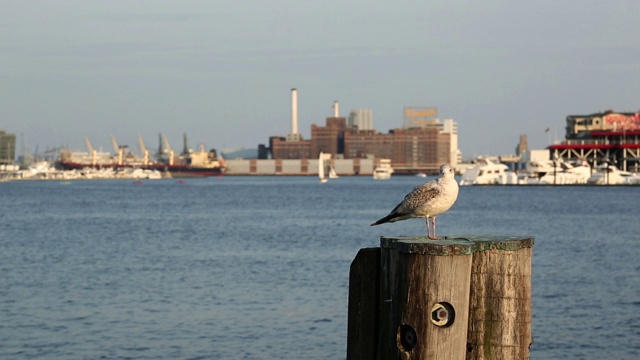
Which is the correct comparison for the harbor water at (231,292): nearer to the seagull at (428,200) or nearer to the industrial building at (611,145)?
the seagull at (428,200)

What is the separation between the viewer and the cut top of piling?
6148 mm

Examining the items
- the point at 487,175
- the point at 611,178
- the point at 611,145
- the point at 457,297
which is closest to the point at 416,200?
the point at 457,297

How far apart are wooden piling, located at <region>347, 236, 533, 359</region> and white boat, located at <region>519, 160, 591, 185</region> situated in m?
153

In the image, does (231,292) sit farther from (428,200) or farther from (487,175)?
(487,175)

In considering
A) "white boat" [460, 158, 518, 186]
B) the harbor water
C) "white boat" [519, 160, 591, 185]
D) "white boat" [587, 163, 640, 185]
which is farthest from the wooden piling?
"white boat" [460, 158, 518, 186]

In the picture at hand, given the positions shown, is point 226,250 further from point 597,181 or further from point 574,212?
point 597,181

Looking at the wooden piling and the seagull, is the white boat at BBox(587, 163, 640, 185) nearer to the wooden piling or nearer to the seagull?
the seagull

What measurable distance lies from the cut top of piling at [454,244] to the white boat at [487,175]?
161 metres

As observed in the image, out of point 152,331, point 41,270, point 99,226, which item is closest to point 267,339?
point 152,331

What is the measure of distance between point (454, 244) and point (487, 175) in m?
167

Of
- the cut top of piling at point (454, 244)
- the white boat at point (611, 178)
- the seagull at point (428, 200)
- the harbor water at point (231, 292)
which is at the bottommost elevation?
the white boat at point (611, 178)

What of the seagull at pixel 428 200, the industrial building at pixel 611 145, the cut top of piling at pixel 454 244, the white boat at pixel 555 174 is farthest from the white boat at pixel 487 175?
the cut top of piling at pixel 454 244

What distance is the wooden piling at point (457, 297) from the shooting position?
6.18 meters

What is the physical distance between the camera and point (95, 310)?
24.5m
